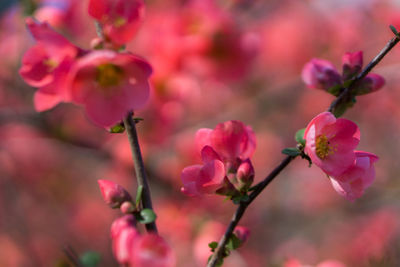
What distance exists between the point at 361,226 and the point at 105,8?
11.2ft

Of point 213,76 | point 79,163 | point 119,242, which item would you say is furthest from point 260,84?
point 119,242

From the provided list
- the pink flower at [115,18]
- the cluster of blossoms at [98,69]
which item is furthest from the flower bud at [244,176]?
the pink flower at [115,18]

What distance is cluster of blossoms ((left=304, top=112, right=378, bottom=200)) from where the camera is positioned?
2.14 feet

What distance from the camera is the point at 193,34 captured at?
76.9 inches

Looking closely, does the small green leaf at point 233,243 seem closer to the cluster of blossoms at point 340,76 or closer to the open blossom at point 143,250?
the open blossom at point 143,250

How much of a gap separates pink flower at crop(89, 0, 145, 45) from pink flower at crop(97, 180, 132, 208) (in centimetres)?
25

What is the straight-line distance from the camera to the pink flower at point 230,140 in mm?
673

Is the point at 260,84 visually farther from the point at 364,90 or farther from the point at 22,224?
the point at 364,90

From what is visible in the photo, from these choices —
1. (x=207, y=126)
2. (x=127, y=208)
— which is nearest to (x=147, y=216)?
(x=127, y=208)

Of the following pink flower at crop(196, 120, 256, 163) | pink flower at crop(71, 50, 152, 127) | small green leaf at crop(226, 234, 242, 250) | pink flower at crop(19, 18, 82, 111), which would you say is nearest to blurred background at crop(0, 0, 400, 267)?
pink flower at crop(19, 18, 82, 111)

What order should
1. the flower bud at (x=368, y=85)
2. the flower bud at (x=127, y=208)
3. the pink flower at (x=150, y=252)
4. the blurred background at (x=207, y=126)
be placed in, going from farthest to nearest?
1. the blurred background at (x=207, y=126)
2. the flower bud at (x=368, y=85)
3. the flower bud at (x=127, y=208)
4. the pink flower at (x=150, y=252)

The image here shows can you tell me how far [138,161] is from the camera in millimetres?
610

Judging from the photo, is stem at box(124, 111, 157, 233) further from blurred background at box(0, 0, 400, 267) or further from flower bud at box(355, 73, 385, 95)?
blurred background at box(0, 0, 400, 267)

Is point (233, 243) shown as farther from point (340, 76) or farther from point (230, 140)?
point (340, 76)
